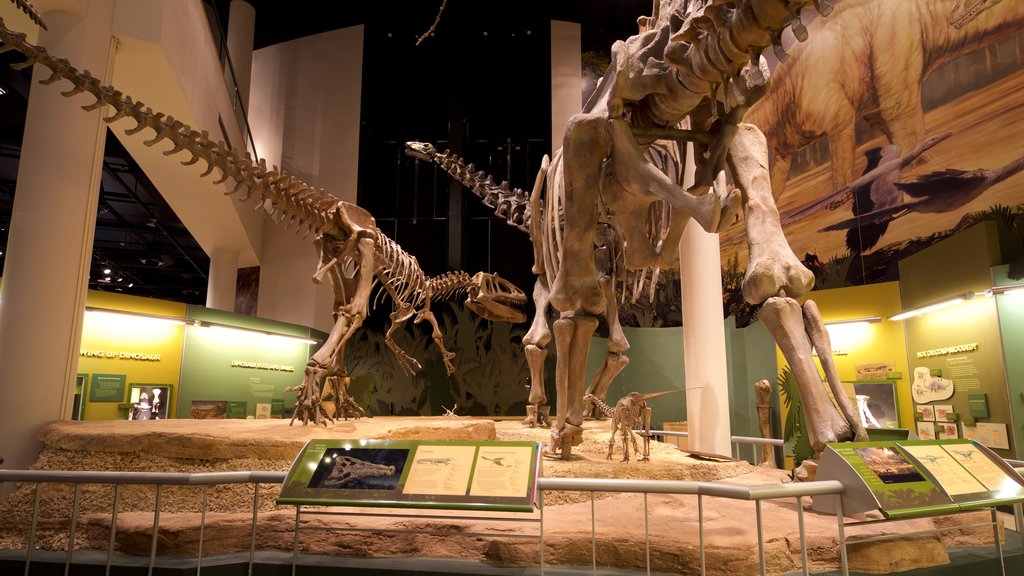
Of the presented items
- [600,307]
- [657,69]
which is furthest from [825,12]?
[600,307]

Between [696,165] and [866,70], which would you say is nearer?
[696,165]

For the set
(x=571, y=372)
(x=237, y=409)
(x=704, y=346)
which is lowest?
(x=237, y=409)

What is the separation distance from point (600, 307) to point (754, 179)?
134 centimetres

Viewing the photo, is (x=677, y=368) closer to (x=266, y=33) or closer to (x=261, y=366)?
(x=261, y=366)

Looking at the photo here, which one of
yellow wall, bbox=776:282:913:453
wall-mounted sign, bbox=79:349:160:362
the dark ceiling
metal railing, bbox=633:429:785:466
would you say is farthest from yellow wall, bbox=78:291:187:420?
yellow wall, bbox=776:282:913:453

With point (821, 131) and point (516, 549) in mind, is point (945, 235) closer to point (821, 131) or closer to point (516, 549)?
point (821, 131)

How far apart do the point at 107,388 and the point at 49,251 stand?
11.8ft

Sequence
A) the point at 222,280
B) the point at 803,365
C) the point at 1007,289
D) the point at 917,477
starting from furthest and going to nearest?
the point at 222,280
the point at 1007,289
the point at 803,365
the point at 917,477

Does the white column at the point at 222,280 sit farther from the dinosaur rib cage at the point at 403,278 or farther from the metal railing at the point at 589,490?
the metal railing at the point at 589,490

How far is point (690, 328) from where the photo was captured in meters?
6.50

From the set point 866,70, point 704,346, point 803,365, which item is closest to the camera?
point 803,365

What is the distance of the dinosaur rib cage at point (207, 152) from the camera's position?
4.46 meters

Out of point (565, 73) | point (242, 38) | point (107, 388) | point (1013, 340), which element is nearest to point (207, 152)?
point (107, 388)

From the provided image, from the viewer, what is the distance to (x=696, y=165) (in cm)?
321
